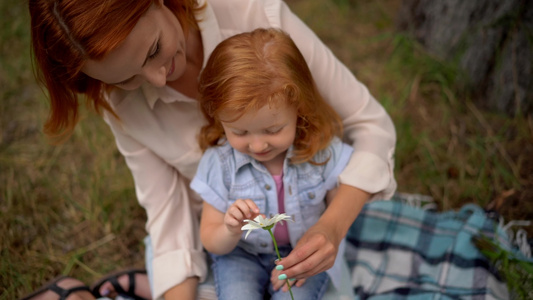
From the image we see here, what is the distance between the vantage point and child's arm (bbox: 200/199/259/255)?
127 cm

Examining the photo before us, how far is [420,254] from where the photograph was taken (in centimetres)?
212

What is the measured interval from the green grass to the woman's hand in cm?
92

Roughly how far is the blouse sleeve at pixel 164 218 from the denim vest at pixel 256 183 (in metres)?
0.27

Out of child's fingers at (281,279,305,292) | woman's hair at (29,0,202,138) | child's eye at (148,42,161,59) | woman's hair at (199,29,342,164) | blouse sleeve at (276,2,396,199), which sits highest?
woman's hair at (29,0,202,138)

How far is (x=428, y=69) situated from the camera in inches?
110

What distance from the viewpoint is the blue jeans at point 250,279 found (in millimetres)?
1630

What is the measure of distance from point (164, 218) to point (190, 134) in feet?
1.06

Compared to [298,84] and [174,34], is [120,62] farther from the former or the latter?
[298,84]

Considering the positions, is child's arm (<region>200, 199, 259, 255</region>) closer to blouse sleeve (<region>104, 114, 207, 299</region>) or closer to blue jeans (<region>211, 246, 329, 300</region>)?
blue jeans (<region>211, 246, 329, 300</region>)

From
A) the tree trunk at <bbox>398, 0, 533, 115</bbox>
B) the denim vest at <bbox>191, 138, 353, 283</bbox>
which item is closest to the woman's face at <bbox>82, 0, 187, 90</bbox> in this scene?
the denim vest at <bbox>191, 138, 353, 283</bbox>

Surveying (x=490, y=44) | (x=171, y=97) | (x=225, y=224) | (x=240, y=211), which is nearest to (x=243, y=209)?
(x=240, y=211)

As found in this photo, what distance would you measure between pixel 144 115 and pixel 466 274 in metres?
1.37

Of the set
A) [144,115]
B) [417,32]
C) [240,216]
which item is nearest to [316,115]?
[240,216]

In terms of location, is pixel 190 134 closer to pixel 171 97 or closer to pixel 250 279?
pixel 171 97
